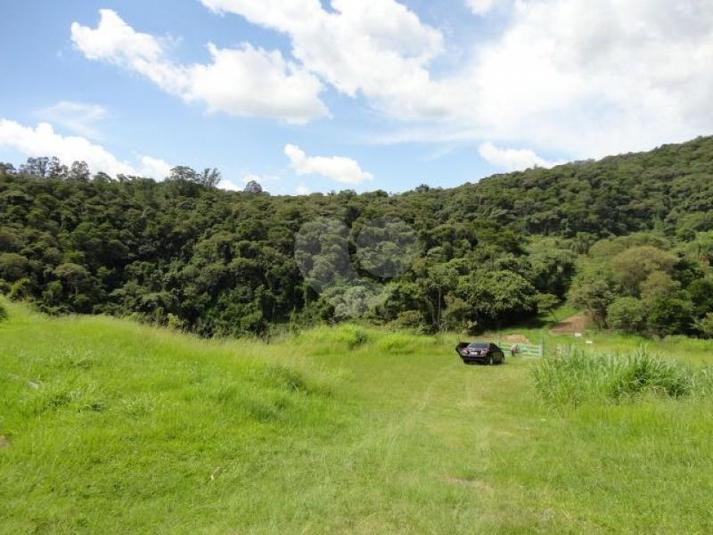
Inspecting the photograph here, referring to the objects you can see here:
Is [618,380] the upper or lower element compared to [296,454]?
upper


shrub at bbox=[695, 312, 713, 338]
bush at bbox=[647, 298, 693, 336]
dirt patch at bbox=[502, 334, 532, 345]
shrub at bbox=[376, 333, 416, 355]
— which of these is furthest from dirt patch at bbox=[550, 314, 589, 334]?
shrub at bbox=[376, 333, 416, 355]

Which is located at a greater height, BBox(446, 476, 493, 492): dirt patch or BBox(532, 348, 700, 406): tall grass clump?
BBox(532, 348, 700, 406): tall grass clump

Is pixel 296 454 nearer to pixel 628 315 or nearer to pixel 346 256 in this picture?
pixel 628 315

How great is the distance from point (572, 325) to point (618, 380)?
105ft

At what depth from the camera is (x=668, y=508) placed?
394cm

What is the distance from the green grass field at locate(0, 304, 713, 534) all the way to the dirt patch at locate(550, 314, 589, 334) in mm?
30411

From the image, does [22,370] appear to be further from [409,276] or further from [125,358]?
[409,276]

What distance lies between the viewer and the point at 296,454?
4.96 meters

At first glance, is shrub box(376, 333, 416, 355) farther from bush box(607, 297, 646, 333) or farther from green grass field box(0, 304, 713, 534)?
bush box(607, 297, 646, 333)

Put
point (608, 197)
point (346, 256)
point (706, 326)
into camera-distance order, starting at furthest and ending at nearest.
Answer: point (608, 197)
point (346, 256)
point (706, 326)

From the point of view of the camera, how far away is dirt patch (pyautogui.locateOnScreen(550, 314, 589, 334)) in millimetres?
36062

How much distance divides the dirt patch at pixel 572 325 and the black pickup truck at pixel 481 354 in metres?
23.5

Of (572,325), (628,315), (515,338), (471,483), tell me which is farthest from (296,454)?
(572,325)

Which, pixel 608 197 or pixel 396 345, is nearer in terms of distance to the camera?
pixel 396 345
